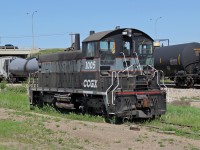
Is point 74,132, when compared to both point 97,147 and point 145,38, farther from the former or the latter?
point 145,38

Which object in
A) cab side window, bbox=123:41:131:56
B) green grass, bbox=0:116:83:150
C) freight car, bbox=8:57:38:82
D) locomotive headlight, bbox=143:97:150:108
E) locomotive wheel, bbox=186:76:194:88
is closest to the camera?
green grass, bbox=0:116:83:150

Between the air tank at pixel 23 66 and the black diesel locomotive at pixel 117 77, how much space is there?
2158 centimetres

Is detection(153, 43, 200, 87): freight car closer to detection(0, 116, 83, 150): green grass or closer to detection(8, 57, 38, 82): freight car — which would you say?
detection(8, 57, 38, 82): freight car

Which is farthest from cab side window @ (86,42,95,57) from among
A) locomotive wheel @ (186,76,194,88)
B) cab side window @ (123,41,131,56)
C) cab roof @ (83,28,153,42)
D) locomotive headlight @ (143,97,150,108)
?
locomotive wheel @ (186,76,194,88)

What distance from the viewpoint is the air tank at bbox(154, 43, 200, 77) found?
100 ft

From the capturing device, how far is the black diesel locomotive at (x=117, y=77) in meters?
13.8

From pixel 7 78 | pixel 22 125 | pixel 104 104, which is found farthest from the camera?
pixel 7 78

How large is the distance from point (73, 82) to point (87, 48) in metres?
2.07

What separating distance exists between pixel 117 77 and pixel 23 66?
28.5m

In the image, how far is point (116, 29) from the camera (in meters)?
14.6

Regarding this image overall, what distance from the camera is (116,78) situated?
13.8 m

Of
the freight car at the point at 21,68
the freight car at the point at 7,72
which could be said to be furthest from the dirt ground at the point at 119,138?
the freight car at the point at 7,72

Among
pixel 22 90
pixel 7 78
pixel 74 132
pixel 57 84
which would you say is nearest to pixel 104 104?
pixel 74 132

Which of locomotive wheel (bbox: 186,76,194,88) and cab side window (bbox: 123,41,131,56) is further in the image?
locomotive wheel (bbox: 186,76,194,88)
